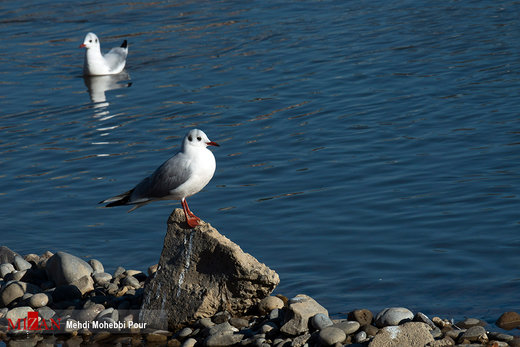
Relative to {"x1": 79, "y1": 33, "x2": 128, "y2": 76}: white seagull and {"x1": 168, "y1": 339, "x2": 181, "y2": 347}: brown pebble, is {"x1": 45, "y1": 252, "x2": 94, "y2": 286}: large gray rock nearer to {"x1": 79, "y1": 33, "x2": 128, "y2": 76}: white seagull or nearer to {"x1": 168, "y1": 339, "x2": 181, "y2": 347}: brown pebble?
{"x1": 168, "y1": 339, "x2": 181, "y2": 347}: brown pebble

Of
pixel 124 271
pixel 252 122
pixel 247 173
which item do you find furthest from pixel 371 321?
pixel 252 122

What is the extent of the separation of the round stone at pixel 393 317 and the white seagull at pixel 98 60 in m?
13.4

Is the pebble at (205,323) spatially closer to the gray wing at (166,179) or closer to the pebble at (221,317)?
the pebble at (221,317)

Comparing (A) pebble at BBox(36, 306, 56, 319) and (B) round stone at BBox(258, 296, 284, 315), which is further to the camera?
(A) pebble at BBox(36, 306, 56, 319)

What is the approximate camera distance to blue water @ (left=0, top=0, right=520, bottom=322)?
927 cm

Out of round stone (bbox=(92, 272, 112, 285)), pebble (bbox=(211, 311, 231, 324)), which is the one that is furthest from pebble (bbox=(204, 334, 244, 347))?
round stone (bbox=(92, 272, 112, 285))

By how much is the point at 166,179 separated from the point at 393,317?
2.45m

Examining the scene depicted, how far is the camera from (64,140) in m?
14.8

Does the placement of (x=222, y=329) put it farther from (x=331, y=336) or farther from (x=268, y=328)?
(x=331, y=336)

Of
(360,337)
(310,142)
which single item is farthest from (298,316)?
(310,142)

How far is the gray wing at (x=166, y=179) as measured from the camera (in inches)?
310

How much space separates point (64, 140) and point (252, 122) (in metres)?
3.33

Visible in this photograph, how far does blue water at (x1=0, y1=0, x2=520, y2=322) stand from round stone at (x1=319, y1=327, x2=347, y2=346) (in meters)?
0.98

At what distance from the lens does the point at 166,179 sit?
796 centimetres
